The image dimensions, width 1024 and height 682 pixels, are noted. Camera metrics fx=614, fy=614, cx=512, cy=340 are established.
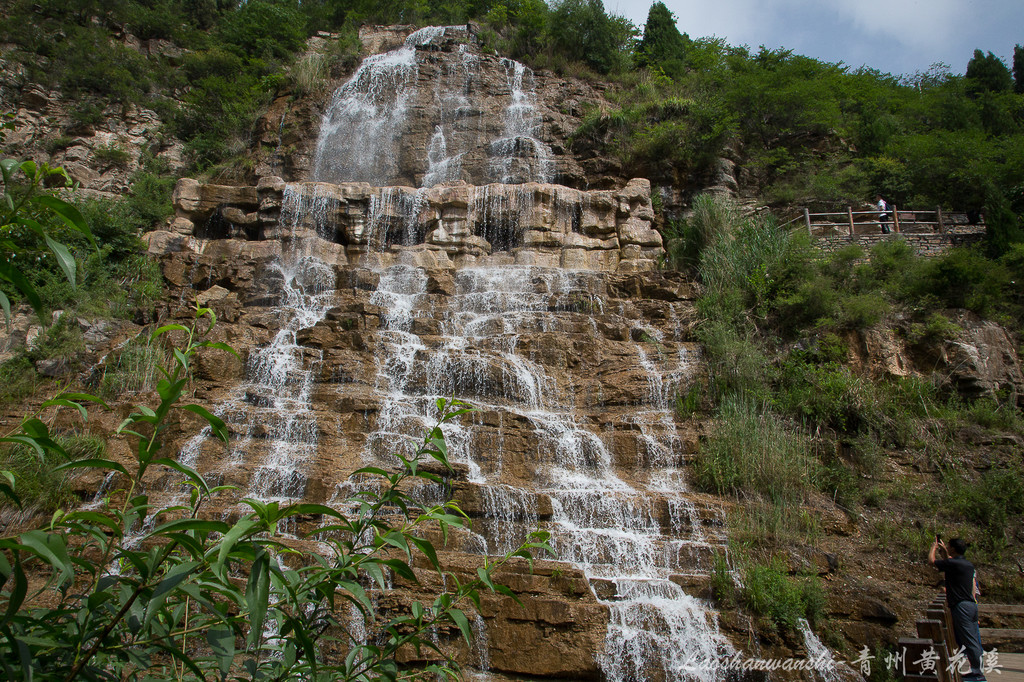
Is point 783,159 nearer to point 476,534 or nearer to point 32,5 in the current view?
point 476,534

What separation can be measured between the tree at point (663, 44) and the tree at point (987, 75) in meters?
12.5

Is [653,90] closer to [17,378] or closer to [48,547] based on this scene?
[17,378]

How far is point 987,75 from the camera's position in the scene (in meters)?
27.3

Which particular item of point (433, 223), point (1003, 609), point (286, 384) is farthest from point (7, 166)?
point (433, 223)

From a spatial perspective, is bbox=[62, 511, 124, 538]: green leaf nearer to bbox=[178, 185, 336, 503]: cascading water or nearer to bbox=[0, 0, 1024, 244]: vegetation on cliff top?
bbox=[178, 185, 336, 503]: cascading water

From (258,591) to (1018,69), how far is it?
3763 centimetres

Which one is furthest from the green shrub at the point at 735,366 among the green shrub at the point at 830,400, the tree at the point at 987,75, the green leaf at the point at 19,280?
the tree at the point at 987,75

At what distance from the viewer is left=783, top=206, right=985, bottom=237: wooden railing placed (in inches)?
636

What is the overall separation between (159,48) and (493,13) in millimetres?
13248

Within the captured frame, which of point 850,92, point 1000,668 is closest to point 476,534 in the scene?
point 1000,668

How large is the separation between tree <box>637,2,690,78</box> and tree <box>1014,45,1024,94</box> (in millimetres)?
14631

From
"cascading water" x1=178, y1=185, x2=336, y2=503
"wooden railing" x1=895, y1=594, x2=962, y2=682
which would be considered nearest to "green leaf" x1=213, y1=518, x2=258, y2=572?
"wooden railing" x1=895, y1=594, x2=962, y2=682

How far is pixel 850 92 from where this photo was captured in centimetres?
2300

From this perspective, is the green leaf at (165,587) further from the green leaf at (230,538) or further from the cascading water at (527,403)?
the cascading water at (527,403)
